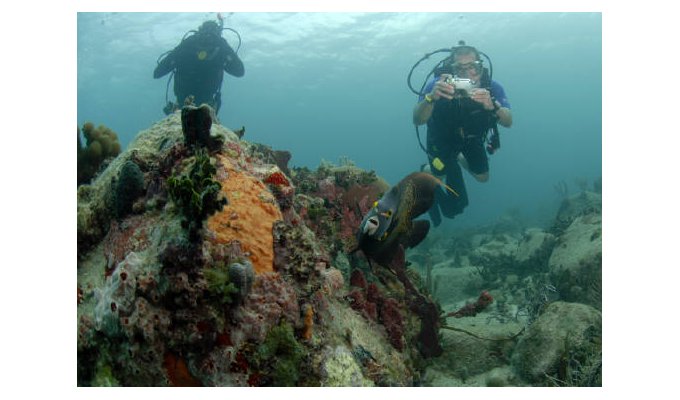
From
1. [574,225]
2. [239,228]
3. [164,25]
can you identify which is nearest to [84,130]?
[239,228]

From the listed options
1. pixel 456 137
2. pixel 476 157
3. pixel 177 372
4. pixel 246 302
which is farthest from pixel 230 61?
pixel 177 372

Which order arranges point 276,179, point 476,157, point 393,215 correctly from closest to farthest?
point 276,179, point 393,215, point 476,157

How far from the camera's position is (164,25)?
25.7 meters

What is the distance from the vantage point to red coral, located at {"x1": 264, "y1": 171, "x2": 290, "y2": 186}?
→ 3.68 m

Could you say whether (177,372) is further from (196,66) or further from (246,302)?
(196,66)

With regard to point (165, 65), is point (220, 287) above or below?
below

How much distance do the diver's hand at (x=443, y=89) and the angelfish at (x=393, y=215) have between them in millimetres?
3771

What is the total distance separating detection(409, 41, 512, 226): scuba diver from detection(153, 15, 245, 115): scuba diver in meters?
5.32

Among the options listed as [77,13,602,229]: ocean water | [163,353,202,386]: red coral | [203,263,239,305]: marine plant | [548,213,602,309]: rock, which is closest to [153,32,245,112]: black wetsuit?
[77,13,602,229]: ocean water

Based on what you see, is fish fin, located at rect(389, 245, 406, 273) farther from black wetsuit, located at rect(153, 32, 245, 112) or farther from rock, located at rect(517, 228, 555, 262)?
black wetsuit, located at rect(153, 32, 245, 112)

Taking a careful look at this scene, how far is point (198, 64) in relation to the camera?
9.89 meters

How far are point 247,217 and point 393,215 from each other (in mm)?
1963

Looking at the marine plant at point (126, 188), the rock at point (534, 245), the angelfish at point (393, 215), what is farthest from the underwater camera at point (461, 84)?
the marine plant at point (126, 188)

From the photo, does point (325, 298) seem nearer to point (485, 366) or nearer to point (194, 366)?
point (194, 366)
